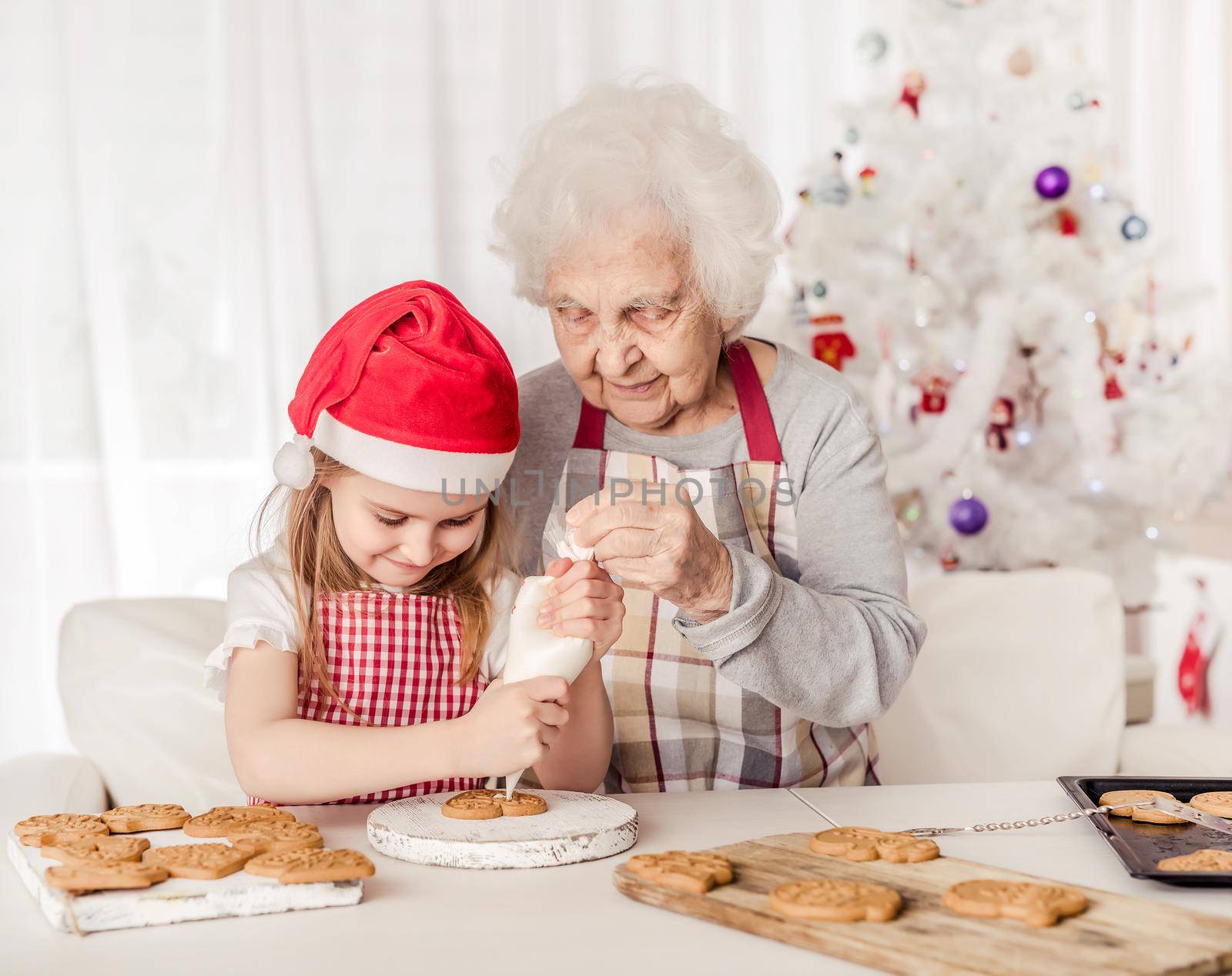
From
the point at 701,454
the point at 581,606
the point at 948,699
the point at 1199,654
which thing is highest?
the point at 701,454

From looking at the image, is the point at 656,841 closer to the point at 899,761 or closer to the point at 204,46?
the point at 899,761

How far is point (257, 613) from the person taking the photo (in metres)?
1.50

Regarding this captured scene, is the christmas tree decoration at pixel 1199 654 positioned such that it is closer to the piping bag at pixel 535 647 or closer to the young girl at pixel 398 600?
the young girl at pixel 398 600

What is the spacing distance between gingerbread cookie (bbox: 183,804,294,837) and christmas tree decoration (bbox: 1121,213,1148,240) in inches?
114

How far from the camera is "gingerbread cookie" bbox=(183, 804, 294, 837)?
116cm

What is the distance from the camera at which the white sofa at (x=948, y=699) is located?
2.00 m

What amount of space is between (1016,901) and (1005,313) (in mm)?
2537

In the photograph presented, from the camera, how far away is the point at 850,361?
347 centimetres

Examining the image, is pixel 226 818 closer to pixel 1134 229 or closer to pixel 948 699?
pixel 948 699

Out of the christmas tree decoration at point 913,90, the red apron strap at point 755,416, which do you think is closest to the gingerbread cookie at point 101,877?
the red apron strap at point 755,416

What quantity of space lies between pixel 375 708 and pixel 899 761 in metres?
1.07

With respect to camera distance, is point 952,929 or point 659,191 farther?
point 659,191

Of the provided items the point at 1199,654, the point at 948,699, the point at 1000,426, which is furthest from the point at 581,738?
the point at 1199,654

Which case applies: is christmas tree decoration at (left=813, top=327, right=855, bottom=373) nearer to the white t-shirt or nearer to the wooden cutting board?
the white t-shirt
